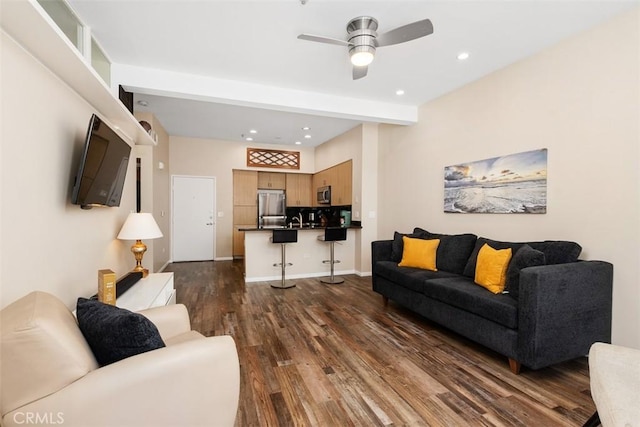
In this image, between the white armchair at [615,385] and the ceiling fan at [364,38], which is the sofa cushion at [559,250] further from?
the ceiling fan at [364,38]

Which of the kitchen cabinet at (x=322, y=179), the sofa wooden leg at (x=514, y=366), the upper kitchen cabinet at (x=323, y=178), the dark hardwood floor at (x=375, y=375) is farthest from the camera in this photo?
the kitchen cabinet at (x=322, y=179)

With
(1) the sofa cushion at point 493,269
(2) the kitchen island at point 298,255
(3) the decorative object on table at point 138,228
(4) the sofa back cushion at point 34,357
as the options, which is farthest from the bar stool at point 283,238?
(4) the sofa back cushion at point 34,357

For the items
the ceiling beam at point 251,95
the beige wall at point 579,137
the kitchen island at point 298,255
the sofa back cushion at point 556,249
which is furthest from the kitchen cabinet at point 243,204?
the sofa back cushion at point 556,249

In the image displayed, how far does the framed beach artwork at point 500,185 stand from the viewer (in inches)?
114

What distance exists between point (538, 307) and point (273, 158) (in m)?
6.44

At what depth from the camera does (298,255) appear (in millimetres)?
5359

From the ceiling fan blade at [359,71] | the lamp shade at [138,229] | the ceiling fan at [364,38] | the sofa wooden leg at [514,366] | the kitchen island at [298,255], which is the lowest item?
the sofa wooden leg at [514,366]

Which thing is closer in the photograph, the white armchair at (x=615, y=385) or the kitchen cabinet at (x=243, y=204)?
the white armchair at (x=615, y=385)

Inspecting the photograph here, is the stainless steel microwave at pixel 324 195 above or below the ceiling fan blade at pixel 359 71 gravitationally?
below

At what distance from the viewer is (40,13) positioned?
1241mm

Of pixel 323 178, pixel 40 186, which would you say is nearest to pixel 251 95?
pixel 40 186

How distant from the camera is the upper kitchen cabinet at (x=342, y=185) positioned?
5.98m

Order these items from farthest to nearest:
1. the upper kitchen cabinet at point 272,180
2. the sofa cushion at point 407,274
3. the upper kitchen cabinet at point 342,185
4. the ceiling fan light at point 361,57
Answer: the upper kitchen cabinet at point 272,180 < the upper kitchen cabinet at point 342,185 < the sofa cushion at point 407,274 < the ceiling fan light at point 361,57

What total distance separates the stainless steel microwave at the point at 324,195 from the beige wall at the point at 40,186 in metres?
4.94
